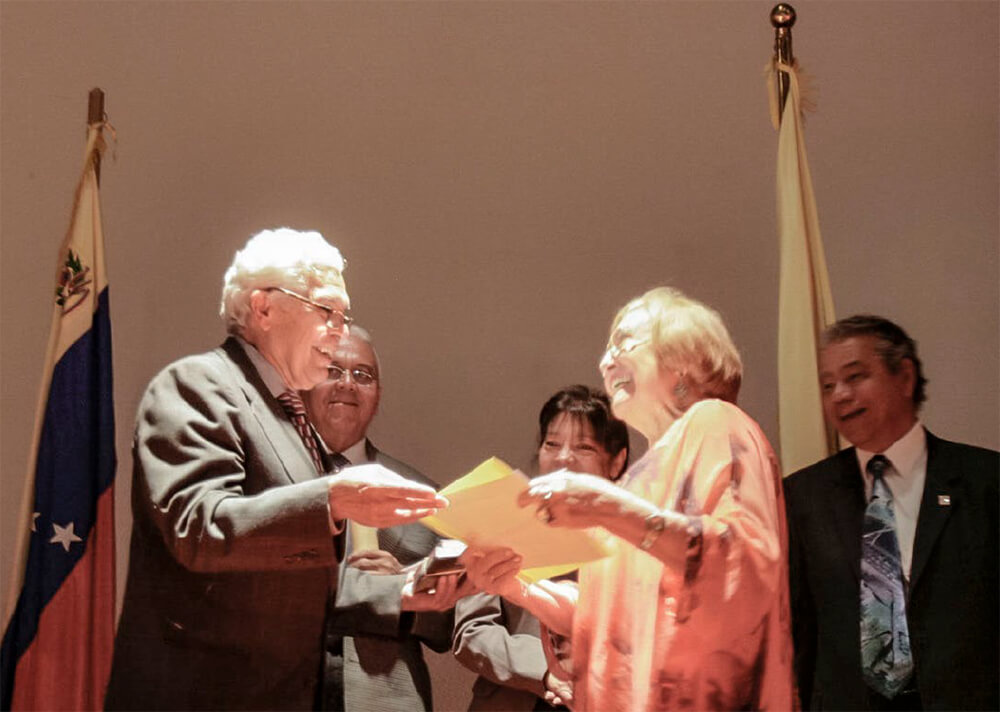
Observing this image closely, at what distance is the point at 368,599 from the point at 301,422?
474 mm

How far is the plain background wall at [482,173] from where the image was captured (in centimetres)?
405

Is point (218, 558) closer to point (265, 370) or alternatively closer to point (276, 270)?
point (265, 370)

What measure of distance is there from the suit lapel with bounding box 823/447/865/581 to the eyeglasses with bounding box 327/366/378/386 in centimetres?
123

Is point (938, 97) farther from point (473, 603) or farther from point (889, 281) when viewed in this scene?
point (473, 603)

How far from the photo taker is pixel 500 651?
3021 millimetres

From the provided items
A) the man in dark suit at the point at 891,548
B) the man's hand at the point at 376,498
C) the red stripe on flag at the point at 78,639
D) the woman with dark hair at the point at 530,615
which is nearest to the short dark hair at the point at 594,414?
the woman with dark hair at the point at 530,615

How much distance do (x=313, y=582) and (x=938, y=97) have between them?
2760 mm

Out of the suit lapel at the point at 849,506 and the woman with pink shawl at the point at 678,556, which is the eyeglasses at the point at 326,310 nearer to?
the woman with pink shawl at the point at 678,556

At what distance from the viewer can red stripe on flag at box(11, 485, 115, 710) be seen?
350cm

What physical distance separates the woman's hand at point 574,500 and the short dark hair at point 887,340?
1092 mm

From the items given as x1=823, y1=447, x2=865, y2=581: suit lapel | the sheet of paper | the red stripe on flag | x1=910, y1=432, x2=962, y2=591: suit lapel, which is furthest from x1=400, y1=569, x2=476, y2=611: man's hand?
the red stripe on flag

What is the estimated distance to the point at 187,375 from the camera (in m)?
2.37

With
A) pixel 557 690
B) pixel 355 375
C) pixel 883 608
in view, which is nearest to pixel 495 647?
pixel 557 690

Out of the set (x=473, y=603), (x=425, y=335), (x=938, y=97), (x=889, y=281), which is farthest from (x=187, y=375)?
(x=938, y=97)
